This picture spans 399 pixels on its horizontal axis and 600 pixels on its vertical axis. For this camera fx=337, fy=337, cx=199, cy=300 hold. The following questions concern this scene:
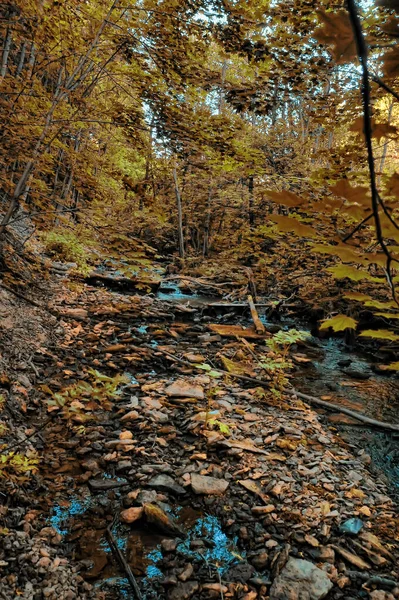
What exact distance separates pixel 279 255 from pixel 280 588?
7.94 meters

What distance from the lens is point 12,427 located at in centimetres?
351

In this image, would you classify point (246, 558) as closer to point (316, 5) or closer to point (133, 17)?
point (316, 5)

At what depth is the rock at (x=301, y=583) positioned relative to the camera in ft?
7.71

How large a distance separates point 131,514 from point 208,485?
816 millimetres

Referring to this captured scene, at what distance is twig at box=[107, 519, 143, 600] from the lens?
7.61 feet

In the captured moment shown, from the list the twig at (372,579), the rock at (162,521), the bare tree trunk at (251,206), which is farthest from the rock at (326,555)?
the bare tree trunk at (251,206)

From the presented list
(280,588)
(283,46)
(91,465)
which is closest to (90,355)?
(91,465)

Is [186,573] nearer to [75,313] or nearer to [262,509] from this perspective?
[262,509]

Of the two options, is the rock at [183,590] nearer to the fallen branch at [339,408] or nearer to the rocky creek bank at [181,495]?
the rocky creek bank at [181,495]

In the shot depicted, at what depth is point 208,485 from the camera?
133 inches

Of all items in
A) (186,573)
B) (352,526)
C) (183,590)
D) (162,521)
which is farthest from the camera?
(352,526)

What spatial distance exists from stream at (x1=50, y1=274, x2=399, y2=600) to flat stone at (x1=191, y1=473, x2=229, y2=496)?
213 millimetres

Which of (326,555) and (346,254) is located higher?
(346,254)

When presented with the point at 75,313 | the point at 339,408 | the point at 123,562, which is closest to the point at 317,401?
the point at 339,408
